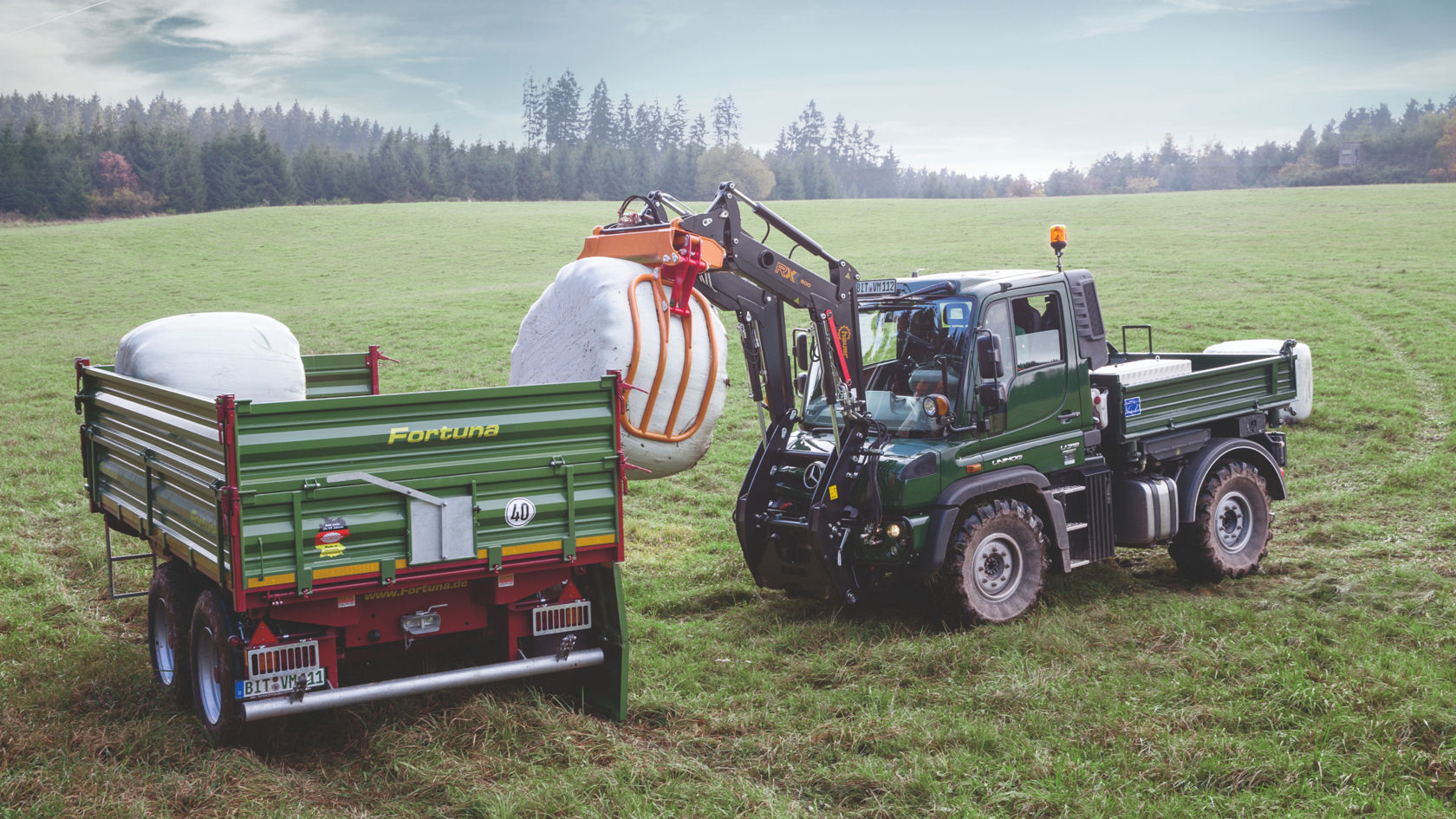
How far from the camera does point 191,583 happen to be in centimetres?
702

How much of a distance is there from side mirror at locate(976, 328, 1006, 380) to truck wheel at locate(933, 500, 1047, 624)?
101 centimetres

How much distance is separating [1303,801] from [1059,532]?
11.1ft

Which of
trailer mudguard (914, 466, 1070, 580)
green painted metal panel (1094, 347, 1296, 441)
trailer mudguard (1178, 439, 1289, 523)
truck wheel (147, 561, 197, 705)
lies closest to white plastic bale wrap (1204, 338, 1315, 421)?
green painted metal panel (1094, 347, 1296, 441)

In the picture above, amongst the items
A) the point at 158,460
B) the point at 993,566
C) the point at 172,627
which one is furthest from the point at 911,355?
the point at 172,627

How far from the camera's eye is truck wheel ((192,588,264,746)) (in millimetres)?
5977

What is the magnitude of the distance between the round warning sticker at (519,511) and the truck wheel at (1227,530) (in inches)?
231

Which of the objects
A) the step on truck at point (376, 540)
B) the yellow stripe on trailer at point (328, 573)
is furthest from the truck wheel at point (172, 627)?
the yellow stripe on trailer at point (328, 573)

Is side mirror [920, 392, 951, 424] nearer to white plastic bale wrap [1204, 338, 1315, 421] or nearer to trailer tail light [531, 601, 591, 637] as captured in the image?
trailer tail light [531, 601, 591, 637]

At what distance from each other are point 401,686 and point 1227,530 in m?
7.21

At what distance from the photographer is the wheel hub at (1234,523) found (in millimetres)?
9938

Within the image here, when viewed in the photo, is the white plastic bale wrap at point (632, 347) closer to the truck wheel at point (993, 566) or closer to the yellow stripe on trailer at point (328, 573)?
the yellow stripe on trailer at point (328, 573)

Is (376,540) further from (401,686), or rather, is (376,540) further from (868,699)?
(868,699)

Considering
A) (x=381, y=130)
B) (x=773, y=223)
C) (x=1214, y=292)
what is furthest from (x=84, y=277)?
(x=381, y=130)

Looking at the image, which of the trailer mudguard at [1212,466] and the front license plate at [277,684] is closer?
the front license plate at [277,684]
